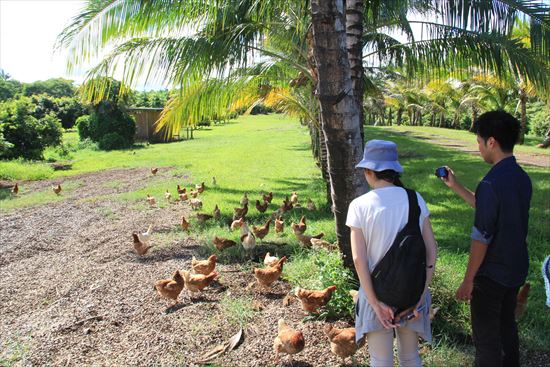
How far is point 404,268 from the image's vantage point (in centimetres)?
248

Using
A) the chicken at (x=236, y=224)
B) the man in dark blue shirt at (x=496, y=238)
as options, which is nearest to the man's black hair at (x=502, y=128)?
the man in dark blue shirt at (x=496, y=238)

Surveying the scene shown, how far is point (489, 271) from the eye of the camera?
282 centimetres

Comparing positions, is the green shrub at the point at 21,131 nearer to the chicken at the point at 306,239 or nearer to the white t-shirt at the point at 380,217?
the chicken at the point at 306,239

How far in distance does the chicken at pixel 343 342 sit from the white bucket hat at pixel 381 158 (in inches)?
56.0

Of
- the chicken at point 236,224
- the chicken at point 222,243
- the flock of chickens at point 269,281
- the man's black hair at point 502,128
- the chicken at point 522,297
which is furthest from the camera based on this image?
the chicken at point 236,224

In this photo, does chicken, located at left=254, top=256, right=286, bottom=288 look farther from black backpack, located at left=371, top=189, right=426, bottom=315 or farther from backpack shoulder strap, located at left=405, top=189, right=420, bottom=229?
backpack shoulder strap, located at left=405, top=189, right=420, bottom=229

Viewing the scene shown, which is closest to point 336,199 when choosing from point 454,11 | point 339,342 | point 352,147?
point 352,147

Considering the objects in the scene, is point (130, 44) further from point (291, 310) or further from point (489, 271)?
point (489, 271)

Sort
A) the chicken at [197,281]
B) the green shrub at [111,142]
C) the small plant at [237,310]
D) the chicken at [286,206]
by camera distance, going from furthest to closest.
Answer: the green shrub at [111,142]
the chicken at [286,206]
the chicken at [197,281]
the small plant at [237,310]

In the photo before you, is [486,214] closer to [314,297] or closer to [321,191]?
[314,297]

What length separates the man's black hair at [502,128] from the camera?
279 cm

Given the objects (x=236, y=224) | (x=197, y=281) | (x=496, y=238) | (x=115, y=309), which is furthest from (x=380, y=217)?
(x=236, y=224)

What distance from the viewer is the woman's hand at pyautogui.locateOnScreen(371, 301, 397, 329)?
8.26 ft

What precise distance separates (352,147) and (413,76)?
6029 mm
